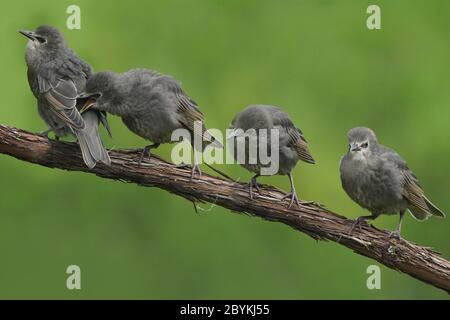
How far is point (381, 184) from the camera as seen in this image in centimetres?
456

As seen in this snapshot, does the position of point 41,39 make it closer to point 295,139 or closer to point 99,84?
point 99,84

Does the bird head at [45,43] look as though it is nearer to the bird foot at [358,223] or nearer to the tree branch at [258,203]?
the tree branch at [258,203]

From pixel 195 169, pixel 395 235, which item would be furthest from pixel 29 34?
pixel 395 235

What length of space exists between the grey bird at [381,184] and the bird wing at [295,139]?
0.35m

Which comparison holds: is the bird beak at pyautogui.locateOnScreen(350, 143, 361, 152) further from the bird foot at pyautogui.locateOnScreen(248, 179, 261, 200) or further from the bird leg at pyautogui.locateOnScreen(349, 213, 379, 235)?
the bird foot at pyautogui.locateOnScreen(248, 179, 261, 200)

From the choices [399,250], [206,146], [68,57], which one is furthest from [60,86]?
[399,250]

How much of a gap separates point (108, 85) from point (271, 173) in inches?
45.4

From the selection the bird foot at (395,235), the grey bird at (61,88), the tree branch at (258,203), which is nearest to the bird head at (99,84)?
the grey bird at (61,88)

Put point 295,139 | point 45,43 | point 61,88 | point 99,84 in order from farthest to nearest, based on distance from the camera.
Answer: point 45,43, point 295,139, point 61,88, point 99,84

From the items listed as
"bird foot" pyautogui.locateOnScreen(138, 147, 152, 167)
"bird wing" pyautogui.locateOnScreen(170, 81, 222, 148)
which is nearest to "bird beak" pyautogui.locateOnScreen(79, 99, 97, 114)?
"bird foot" pyautogui.locateOnScreen(138, 147, 152, 167)

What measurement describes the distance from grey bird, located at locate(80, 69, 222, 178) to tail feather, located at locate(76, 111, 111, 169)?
7.5 inches

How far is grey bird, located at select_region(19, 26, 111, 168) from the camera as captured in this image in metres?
4.37

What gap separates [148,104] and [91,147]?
494mm

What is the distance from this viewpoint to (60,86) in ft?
15.3
